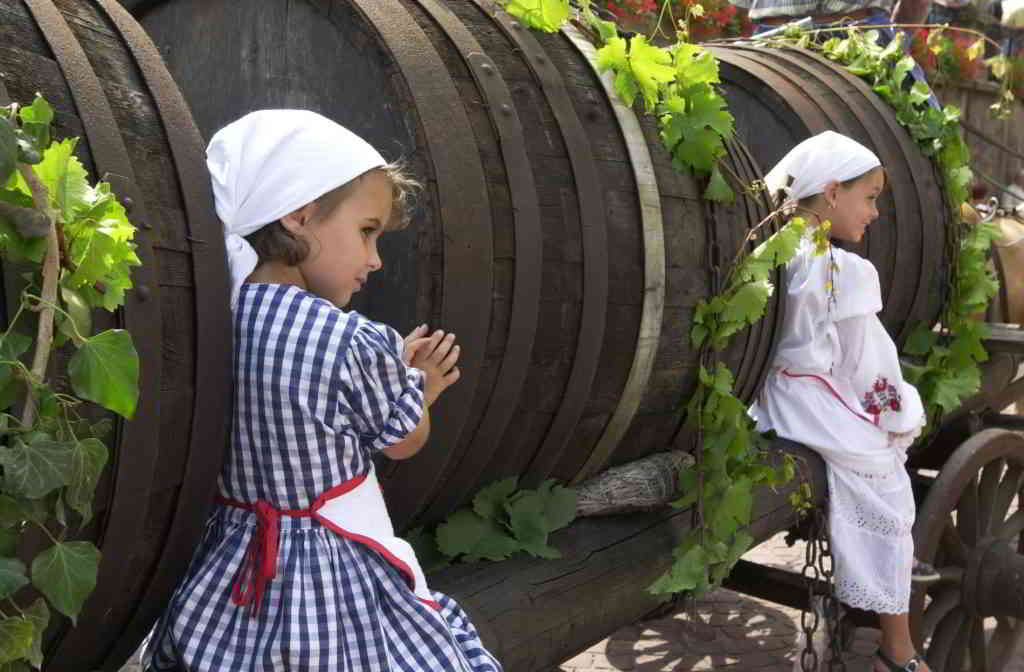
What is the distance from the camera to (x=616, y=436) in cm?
236

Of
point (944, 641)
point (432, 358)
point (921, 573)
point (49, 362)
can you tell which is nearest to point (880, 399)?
point (921, 573)

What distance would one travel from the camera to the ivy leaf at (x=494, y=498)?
215 cm

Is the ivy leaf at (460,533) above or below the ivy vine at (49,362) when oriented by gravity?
below

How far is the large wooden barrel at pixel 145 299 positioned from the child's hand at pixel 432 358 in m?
0.27

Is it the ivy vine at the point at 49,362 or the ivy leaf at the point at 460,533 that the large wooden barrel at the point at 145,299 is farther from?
the ivy leaf at the point at 460,533

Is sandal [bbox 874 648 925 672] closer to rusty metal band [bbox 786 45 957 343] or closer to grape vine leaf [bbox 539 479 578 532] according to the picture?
rusty metal band [bbox 786 45 957 343]

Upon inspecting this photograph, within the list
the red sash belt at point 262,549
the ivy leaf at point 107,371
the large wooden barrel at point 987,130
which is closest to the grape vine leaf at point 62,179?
the ivy leaf at point 107,371

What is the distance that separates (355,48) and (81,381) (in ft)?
3.07

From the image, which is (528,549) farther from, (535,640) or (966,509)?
(966,509)

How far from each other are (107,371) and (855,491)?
227 cm

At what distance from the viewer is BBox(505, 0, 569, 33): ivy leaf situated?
89.0 inches

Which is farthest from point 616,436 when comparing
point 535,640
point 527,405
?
point 535,640

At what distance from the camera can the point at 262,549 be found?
5.23 feet

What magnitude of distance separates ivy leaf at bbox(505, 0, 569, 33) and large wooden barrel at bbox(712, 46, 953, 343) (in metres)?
1.57
